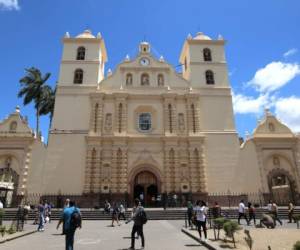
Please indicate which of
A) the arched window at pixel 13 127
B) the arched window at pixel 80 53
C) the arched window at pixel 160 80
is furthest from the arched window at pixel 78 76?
the arched window at pixel 160 80

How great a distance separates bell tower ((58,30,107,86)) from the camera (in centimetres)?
2958

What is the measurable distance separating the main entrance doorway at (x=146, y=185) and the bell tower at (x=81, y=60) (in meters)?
11.2

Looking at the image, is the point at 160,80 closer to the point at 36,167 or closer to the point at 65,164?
the point at 65,164

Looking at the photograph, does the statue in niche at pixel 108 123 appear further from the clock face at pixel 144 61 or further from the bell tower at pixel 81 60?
the clock face at pixel 144 61

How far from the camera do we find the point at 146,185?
86.8 ft

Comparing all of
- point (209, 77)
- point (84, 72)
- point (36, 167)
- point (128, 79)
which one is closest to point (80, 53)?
point (84, 72)

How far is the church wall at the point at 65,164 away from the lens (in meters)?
25.0

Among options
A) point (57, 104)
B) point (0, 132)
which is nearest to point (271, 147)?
point (57, 104)

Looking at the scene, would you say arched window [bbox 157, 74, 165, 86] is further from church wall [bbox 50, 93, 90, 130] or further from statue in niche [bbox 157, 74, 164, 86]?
church wall [bbox 50, 93, 90, 130]

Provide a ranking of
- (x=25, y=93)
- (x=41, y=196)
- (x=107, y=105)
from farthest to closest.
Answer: (x=25, y=93)
(x=107, y=105)
(x=41, y=196)

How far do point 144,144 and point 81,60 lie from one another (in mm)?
12414

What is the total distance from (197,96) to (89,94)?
11459 mm

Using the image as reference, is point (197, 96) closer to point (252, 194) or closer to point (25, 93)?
point (252, 194)

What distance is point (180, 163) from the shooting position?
26078 millimetres
